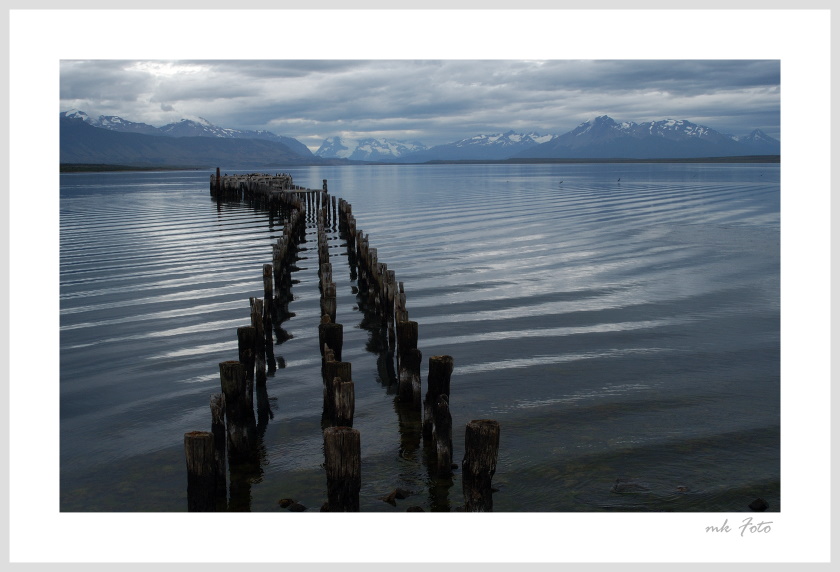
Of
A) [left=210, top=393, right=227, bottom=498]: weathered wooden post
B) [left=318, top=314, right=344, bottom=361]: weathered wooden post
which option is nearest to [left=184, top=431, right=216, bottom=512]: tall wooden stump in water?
[left=210, top=393, right=227, bottom=498]: weathered wooden post

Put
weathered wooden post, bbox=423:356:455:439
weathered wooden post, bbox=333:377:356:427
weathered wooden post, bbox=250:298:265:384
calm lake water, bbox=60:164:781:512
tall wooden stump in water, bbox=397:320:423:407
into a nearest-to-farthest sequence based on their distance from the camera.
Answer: weathered wooden post, bbox=333:377:356:427 < calm lake water, bbox=60:164:781:512 < weathered wooden post, bbox=423:356:455:439 < tall wooden stump in water, bbox=397:320:423:407 < weathered wooden post, bbox=250:298:265:384

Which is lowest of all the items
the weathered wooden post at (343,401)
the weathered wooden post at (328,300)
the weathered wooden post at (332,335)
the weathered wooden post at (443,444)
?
the weathered wooden post at (443,444)

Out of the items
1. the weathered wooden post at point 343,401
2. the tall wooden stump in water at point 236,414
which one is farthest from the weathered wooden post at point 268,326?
the weathered wooden post at point 343,401

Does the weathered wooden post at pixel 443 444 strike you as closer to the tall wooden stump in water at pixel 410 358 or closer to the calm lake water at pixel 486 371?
the calm lake water at pixel 486 371

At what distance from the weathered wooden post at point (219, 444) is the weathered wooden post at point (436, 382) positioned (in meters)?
2.51

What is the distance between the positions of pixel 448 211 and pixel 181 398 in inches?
1319

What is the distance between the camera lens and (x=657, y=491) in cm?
842

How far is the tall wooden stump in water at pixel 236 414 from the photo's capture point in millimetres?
9125

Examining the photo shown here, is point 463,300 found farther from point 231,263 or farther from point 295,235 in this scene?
point 295,235

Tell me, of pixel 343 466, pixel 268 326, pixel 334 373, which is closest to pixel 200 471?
pixel 343 466

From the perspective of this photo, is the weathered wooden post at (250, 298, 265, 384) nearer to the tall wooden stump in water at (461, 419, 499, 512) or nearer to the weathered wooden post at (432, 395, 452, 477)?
the weathered wooden post at (432, 395, 452, 477)

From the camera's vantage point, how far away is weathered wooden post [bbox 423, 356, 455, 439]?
30.3ft

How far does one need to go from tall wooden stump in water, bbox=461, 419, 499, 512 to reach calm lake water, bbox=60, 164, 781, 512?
1.83 ft
